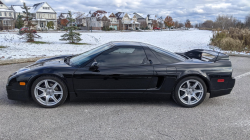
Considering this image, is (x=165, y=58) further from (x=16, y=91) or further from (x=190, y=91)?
(x=16, y=91)

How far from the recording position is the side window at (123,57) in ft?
13.4

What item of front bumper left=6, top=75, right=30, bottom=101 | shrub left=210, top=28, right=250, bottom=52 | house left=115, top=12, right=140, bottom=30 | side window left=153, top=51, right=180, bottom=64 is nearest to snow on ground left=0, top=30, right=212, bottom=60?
shrub left=210, top=28, right=250, bottom=52

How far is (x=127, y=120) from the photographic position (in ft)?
11.8

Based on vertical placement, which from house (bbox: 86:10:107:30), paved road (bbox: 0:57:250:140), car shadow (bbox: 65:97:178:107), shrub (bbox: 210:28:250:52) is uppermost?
house (bbox: 86:10:107:30)

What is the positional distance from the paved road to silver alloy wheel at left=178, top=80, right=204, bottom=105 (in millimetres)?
178

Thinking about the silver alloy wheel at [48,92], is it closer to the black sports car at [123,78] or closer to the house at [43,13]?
the black sports car at [123,78]

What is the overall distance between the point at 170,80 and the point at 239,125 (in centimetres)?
139

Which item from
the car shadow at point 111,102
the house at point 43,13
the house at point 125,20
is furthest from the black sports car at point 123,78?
the house at point 125,20

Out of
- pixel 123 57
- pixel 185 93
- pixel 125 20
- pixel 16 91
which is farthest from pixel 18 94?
pixel 125 20

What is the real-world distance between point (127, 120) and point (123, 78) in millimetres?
823

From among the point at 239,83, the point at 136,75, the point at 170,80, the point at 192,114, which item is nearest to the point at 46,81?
the point at 136,75

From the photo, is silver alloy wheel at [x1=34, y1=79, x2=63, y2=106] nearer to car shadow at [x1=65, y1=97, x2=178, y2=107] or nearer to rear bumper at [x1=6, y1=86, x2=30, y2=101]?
rear bumper at [x1=6, y1=86, x2=30, y2=101]

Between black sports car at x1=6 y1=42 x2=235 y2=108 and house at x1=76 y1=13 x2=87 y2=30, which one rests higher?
house at x1=76 y1=13 x2=87 y2=30

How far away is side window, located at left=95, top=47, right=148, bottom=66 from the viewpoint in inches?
161
